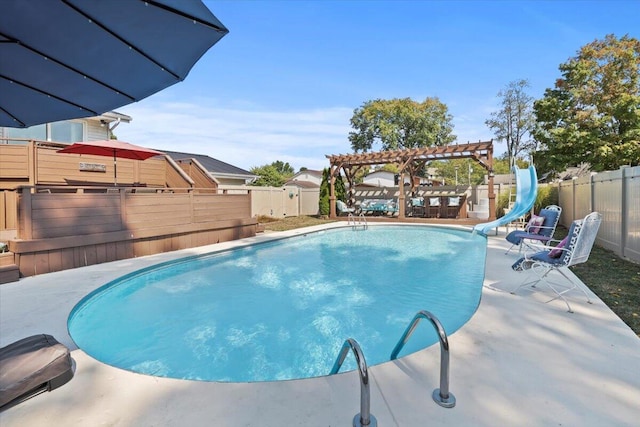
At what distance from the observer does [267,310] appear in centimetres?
486

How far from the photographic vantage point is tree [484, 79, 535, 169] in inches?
1117

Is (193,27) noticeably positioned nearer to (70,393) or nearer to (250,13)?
(70,393)

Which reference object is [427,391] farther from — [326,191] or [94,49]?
[326,191]

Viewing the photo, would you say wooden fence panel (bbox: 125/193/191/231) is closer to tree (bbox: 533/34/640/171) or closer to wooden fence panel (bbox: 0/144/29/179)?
wooden fence panel (bbox: 0/144/29/179)

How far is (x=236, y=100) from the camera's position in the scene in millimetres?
18609

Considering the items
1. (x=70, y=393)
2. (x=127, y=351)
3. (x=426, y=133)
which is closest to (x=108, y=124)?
(x=127, y=351)

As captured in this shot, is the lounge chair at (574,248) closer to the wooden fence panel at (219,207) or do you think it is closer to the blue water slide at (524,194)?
the blue water slide at (524,194)

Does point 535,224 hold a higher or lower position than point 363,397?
higher

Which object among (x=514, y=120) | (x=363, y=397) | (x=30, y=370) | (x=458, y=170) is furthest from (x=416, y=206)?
(x=458, y=170)

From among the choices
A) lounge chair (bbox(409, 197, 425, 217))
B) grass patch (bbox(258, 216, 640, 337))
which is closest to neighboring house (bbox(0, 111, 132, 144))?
grass patch (bbox(258, 216, 640, 337))

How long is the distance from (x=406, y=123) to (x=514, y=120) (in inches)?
373

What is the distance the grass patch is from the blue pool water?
152 cm

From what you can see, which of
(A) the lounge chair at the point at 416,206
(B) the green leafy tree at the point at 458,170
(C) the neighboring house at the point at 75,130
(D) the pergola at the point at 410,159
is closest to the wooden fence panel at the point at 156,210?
(C) the neighboring house at the point at 75,130

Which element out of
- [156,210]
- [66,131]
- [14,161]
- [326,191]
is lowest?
[156,210]
